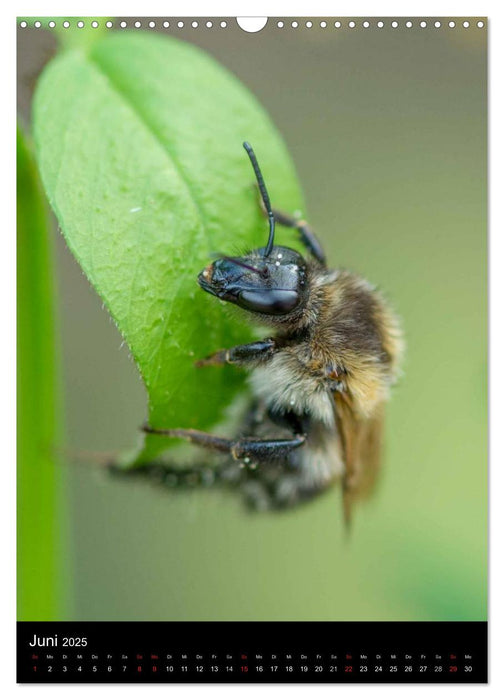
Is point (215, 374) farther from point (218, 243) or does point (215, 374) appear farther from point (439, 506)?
point (439, 506)

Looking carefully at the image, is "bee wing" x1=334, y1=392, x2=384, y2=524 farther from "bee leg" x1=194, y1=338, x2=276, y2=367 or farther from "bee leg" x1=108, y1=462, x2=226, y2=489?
"bee leg" x1=108, y1=462, x2=226, y2=489

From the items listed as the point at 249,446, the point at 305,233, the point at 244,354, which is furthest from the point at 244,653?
the point at 305,233

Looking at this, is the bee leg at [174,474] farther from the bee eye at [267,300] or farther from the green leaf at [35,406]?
the bee eye at [267,300]

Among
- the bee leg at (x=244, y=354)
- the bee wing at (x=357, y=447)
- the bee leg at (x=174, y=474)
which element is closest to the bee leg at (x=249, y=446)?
the bee wing at (x=357, y=447)

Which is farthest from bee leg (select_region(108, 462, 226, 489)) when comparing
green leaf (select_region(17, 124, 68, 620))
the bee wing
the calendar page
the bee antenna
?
the bee antenna

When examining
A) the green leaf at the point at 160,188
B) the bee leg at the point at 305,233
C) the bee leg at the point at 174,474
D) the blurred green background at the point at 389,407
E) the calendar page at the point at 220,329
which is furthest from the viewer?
the blurred green background at the point at 389,407

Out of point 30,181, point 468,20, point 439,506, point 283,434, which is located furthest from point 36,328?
point 439,506

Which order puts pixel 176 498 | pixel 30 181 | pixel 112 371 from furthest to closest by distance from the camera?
1. pixel 112 371
2. pixel 176 498
3. pixel 30 181
